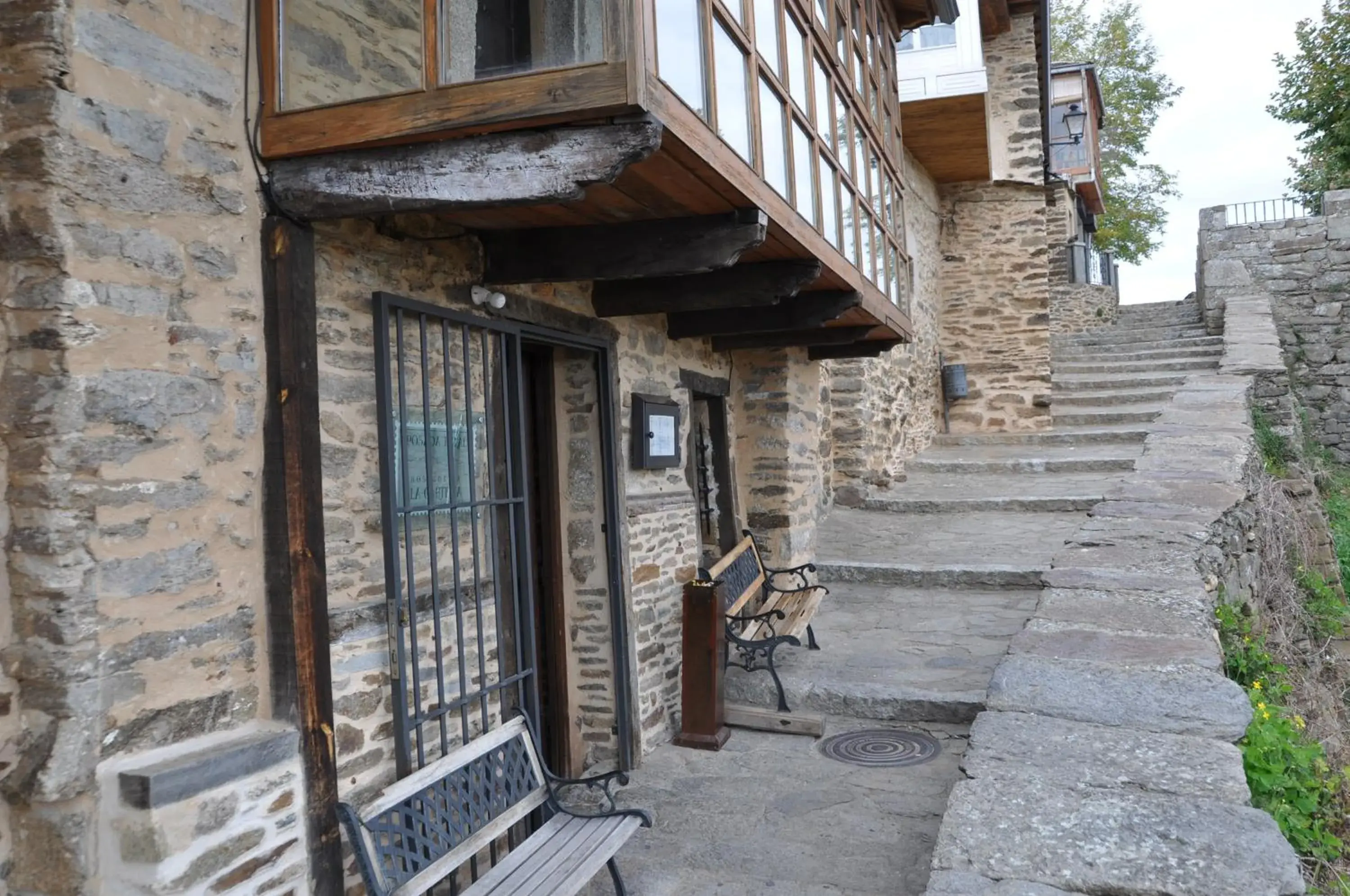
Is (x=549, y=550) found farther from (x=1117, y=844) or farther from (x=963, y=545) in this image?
(x=963, y=545)

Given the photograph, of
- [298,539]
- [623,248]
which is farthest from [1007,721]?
[298,539]

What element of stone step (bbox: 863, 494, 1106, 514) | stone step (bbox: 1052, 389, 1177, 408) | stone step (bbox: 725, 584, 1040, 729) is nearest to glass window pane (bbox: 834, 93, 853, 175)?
stone step (bbox: 725, 584, 1040, 729)

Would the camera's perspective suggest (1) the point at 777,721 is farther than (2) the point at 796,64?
Yes

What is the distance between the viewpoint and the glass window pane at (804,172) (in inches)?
168

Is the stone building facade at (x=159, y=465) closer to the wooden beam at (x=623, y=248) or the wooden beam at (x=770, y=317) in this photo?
the wooden beam at (x=623, y=248)

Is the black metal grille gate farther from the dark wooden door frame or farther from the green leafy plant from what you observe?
the green leafy plant

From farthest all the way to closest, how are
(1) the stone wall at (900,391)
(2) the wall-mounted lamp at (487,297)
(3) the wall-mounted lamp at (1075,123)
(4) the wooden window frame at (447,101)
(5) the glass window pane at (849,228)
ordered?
(3) the wall-mounted lamp at (1075,123) → (1) the stone wall at (900,391) → (5) the glass window pane at (849,228) → (2) the wall-mounted lamp at (487,297) → (4) the wooden window frame at (447,101)

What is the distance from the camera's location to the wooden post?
15.6ft

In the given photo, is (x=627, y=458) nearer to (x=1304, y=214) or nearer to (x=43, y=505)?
(x=43, y=505)

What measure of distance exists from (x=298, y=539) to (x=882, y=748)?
9.74ft

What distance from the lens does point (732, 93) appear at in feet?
11.3

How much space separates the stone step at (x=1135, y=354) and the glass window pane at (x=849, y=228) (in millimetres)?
6995

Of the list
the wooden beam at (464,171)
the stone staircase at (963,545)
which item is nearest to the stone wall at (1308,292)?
the stone staircase at (963,545)

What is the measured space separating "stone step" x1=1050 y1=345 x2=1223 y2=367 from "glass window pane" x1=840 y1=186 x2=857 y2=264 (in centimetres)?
699
